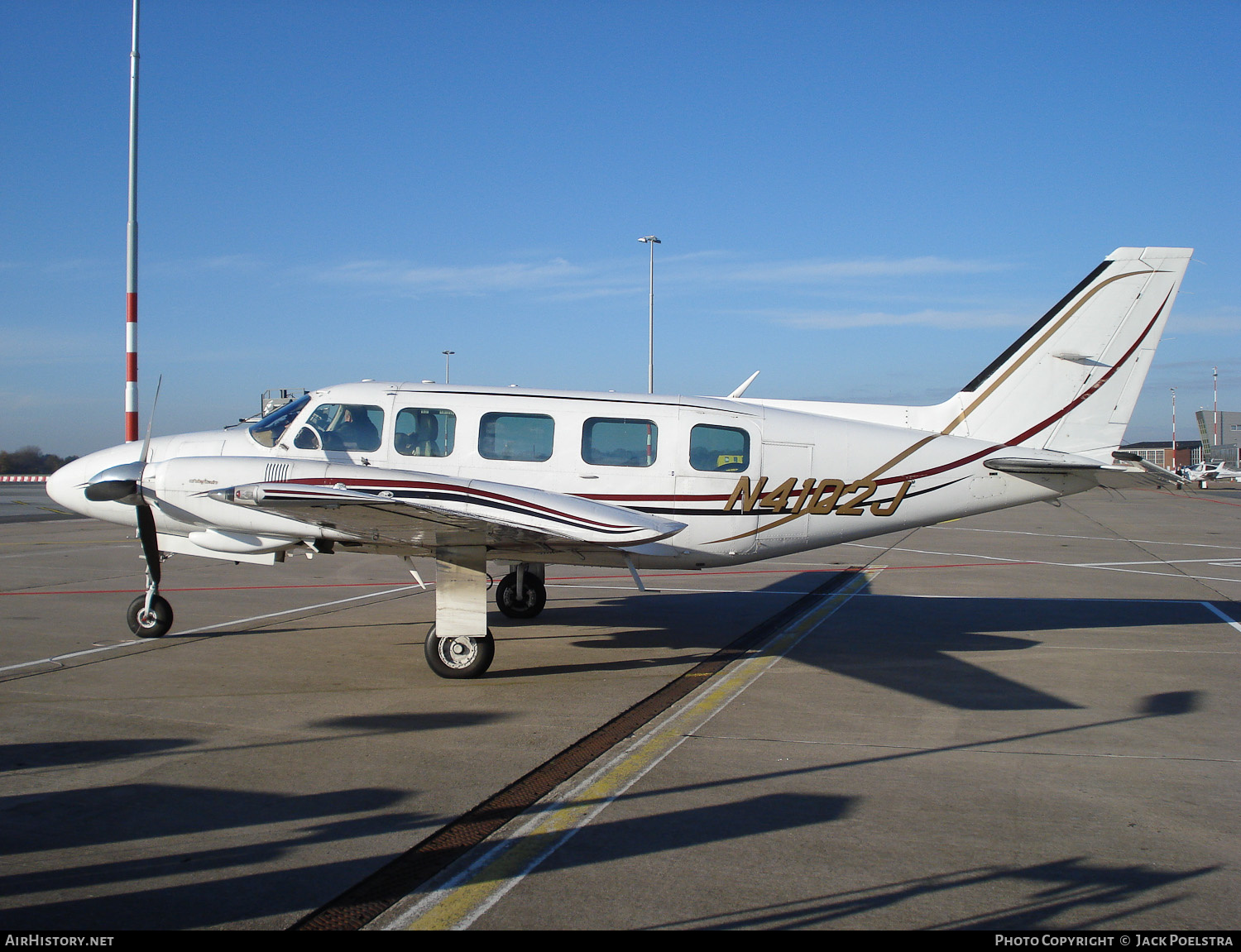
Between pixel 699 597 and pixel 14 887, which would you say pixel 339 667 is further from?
pixel 699 597

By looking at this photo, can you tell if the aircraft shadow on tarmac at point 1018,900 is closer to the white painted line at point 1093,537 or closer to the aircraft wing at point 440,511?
the aircraft wing at point 440,511

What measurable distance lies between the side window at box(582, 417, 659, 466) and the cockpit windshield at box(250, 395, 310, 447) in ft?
10.5

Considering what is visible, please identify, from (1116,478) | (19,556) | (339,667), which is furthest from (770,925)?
(19,556)

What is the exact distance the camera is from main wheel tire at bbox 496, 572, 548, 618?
12375 mm

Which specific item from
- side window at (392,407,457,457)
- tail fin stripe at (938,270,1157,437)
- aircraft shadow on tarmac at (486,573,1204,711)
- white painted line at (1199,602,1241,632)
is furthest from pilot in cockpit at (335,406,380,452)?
white painted line at (1199,602,1241,632)

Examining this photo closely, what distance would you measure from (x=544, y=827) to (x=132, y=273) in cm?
1607

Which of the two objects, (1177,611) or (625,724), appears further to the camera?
(1177,611)

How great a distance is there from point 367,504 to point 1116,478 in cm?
835

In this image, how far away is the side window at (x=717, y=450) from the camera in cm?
997

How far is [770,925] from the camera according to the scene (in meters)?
4.02

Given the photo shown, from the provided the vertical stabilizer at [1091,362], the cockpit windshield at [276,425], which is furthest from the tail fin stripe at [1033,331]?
the cockpit windshield at [276,425]

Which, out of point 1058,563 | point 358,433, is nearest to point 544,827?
point 358,433

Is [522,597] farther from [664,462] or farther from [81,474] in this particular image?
[81,474]

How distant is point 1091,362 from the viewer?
10688 millimetres
